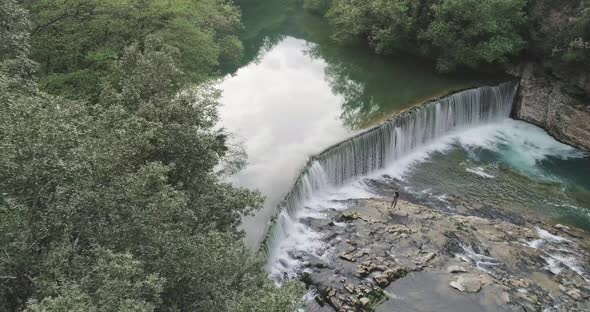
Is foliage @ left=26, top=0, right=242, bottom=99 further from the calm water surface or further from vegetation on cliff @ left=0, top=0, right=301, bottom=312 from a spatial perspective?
vegetation on cliff @ left=0, top=0, right=301, bottom=312

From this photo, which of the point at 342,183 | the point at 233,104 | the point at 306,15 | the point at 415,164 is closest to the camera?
the point at 342,183

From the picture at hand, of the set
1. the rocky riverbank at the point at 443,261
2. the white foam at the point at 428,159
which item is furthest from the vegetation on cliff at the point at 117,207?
the white foam at the point at 428,159

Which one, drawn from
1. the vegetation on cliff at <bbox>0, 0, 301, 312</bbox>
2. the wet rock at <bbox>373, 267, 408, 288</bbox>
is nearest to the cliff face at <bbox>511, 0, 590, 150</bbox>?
the wet rock at <bbox>373, 267, 408, 288</bbox>

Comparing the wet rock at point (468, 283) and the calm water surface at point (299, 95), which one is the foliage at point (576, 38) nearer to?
the calm water surface at point (299, 95)

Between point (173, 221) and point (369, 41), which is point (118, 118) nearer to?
point (173, 221)

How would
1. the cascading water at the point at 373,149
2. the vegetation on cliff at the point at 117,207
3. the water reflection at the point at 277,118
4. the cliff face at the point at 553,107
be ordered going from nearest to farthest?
the vegetation on cliff at the point at 117,207
the cascading water at the point at 373,149
the water reflection at the point at 277,118
the cliff face at the point at 553,107

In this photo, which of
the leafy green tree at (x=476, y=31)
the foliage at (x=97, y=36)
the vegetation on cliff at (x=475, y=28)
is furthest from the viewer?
the leafy green tree at (x=476, y=31)

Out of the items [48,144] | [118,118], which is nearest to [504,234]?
[118,118]
